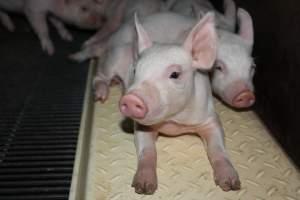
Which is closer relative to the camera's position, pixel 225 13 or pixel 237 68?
pixel 237 68

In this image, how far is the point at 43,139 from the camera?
2.73m

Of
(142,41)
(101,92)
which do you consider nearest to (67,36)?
(101,92)

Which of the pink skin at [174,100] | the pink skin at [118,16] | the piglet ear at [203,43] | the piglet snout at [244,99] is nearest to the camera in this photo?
the pink skin at [174,100]

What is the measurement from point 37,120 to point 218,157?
1289 mm

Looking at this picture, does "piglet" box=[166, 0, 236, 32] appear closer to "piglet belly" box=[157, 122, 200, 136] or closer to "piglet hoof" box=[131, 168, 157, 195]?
"piglet belly" box=[157, 122, 200, 136]

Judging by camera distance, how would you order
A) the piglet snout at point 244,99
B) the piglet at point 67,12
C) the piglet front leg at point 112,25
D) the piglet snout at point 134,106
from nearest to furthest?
the piglet snout at point 134,106, the piglet snout at point 244,99, the piglet front leg at point 112,25, the piglet at point 67,12

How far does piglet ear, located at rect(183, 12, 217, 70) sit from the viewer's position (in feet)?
7.81

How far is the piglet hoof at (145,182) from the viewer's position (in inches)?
89.4

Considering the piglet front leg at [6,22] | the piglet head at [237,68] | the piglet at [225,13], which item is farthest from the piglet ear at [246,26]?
the piglet front leg at [6,22]

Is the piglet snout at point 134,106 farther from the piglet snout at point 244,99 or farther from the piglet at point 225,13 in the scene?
the piglet at point 225,13

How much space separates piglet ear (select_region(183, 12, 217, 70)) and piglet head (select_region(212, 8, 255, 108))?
561 mm

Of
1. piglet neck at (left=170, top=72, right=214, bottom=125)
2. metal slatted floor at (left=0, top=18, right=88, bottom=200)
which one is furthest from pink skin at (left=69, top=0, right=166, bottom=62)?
piglet neck at (left=170, top=72, right=214, bottom=125)

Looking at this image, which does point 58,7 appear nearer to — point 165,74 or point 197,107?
point 197,107

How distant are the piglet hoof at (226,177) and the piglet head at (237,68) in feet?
2.12
